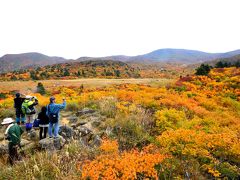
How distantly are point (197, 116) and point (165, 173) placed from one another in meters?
5.54

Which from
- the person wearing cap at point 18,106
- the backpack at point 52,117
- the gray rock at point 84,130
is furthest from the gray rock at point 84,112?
the backpack at point 52,117

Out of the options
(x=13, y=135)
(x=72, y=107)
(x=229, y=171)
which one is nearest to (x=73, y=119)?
(x=72, y=107)

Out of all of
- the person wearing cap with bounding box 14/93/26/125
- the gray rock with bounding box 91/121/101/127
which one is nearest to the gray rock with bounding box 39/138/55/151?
the gray rock with bounding box 91/121/101/127

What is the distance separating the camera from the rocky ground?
7443 millimetres

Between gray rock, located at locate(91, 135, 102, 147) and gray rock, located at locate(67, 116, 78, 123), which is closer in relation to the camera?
gray rock, located at locate(91, 135, 102, 147)

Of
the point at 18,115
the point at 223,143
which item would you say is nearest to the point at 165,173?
the point at 223,143

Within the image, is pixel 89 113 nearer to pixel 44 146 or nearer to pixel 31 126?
pixel 31 126

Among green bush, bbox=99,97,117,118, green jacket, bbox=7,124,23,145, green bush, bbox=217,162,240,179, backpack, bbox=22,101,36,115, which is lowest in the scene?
green bush, bbox=217,162,240,179

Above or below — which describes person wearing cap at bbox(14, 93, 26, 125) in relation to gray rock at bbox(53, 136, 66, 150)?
above

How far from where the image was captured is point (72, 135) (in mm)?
8383

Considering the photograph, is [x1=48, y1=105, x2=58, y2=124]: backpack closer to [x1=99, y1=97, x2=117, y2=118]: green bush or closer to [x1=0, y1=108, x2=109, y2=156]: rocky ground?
[x1=0, y1=108, x2=109, y2=156]: rocky ground

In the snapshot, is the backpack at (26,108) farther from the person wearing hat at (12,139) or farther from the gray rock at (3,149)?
the person wearing hat at (12,139)

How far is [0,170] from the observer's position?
20.3 ft

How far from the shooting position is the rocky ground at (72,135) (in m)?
7.44
